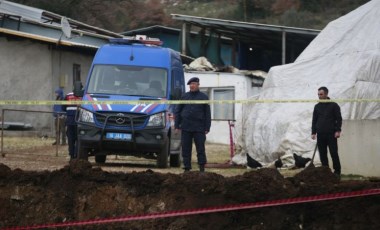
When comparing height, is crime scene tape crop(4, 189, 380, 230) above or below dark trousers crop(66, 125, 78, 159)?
below

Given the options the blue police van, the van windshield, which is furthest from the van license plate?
the van windshield

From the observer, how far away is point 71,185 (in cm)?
1002

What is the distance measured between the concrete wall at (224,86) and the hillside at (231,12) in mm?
25453

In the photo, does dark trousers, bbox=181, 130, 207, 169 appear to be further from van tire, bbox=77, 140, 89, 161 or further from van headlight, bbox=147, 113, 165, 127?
van tire, bbox=77, 140, 89, 161

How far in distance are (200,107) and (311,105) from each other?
4.66 metres

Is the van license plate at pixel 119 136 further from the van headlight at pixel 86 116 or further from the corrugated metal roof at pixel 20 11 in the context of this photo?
the corrugated metal roof at pixel 20 11

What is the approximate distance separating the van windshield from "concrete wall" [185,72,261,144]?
11.4 m

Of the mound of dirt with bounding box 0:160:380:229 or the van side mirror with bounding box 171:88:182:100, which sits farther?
the van side mirror with bounding box 171:88:182:100

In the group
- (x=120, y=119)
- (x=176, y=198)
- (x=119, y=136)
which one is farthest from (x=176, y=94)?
(x=176, y=198)

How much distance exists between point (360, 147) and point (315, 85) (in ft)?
11.1

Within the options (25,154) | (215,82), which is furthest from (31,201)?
(215,82)

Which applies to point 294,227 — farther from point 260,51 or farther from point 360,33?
point 260,51

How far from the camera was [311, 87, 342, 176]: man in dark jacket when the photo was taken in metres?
13.0

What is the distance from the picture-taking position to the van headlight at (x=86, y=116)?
14547 millimetres
